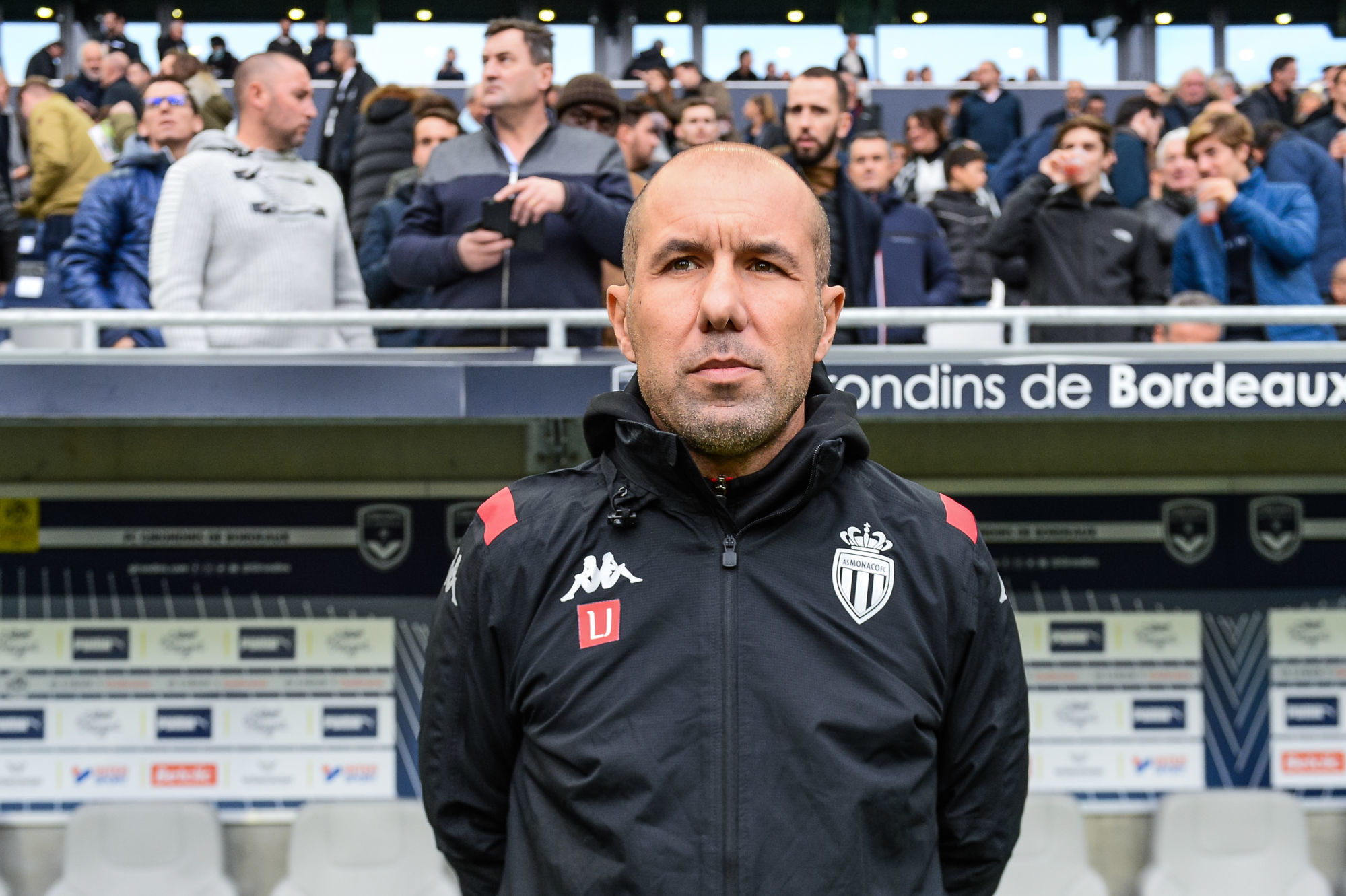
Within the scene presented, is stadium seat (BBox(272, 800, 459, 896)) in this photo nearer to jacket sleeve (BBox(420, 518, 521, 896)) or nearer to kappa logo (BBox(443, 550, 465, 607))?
jacket sleeve (BBox(420, 518, 521, 896))

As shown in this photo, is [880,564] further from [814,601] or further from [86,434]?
[86,434]

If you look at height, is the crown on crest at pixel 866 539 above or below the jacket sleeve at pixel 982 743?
above

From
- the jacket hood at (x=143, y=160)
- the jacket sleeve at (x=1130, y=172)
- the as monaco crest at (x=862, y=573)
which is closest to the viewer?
the as monaco crest at (x=862, y=573)

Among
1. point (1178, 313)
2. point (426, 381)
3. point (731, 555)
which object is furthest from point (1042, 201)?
point (731, 555)

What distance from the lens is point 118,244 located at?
475 cm

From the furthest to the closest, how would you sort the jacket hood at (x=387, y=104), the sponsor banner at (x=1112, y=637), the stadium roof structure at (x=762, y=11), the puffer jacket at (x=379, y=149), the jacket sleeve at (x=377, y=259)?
the stadium roof structure at (x=762, y=11) < the jacket hood at (x=387, y=104) < the puffer jacket at (x=379, y=149) < the sponsor banner at (x=1112, y=637) < the jacket sleeve at (x=377, y=259)

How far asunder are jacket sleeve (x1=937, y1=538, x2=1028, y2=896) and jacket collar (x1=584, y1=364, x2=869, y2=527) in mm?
208

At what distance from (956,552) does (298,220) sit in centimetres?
330

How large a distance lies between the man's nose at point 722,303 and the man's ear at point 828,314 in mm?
149

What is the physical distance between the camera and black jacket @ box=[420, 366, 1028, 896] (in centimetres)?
142

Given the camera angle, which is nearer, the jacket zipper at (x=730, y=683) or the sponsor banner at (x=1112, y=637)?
the jacket zipper at (x=730, y=683)

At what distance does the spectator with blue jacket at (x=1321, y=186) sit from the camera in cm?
562

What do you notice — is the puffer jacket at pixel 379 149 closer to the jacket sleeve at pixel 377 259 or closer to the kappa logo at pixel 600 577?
the jacket sleeve at pixel 377 259

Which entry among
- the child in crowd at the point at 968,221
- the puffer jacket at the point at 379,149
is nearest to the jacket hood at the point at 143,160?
the puffer jacket at the point at 379,149
